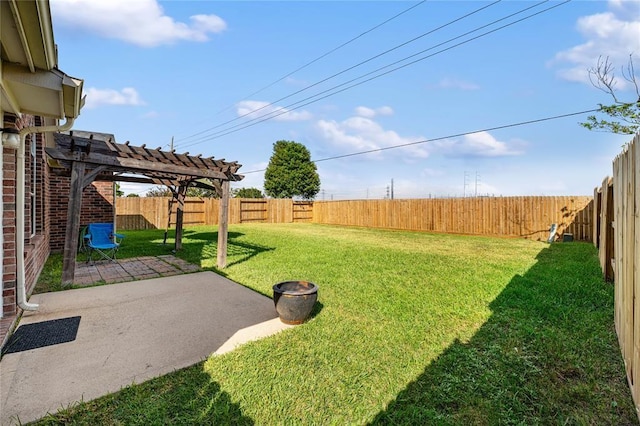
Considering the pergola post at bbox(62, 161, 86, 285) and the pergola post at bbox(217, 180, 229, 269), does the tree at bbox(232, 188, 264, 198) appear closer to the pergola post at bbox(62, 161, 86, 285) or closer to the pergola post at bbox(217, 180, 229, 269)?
the pergola post at bbox(217, 180, 229, 269)

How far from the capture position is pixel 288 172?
28703mm

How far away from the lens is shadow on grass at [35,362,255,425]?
1.84 m

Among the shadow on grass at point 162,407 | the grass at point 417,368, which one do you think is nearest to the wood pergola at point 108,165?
the grass at point 417,368

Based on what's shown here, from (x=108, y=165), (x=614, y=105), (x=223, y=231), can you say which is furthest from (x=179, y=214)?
(x=614, y=105)

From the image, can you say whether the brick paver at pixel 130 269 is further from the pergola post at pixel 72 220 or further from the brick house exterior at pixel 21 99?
the brick house exterior at pixel 21 99

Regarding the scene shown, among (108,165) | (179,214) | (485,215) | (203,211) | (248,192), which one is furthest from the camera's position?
(248,192)

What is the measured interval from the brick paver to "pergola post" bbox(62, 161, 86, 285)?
332mm

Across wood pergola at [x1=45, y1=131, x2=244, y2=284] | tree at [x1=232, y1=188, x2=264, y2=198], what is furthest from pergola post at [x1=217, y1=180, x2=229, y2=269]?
tree at [x1=232, y1=188, x2=264, y2=198]

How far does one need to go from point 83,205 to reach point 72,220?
16.7ft

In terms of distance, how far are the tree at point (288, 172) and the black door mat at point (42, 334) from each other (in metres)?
25.5

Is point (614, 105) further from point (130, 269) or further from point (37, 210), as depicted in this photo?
point (37, 210)

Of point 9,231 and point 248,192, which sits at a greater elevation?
point 248,192

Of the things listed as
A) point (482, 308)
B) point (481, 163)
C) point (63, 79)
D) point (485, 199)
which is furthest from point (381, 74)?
point (63, 79)

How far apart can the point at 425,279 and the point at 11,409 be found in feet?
17.1
